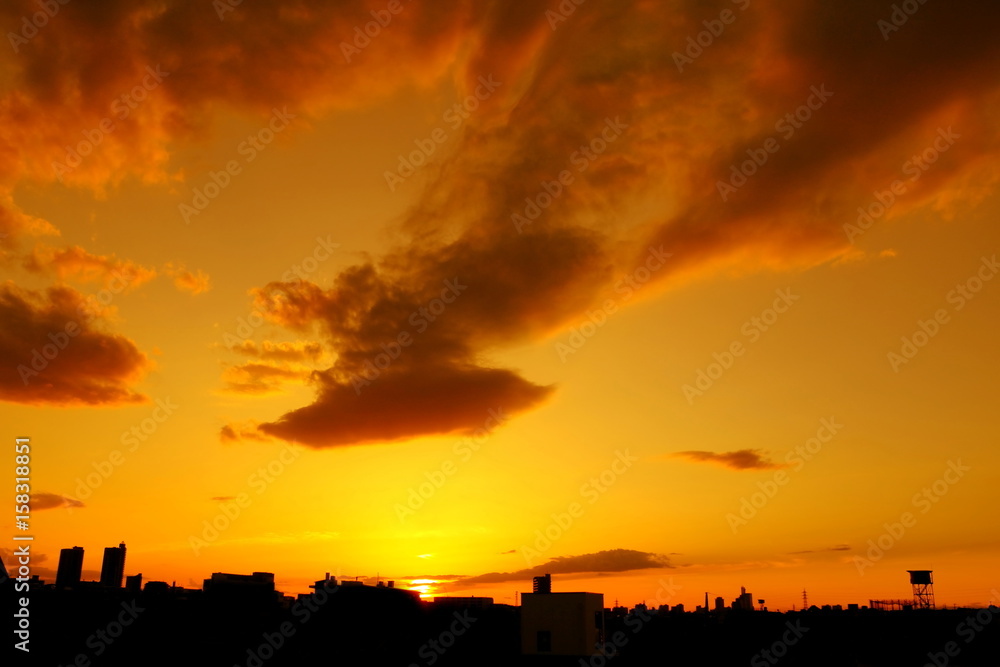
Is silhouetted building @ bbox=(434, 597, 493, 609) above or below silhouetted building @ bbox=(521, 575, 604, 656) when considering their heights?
above

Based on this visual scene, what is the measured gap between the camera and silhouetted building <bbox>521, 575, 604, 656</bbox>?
64875mm

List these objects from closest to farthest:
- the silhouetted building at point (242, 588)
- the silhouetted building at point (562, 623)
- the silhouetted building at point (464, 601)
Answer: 1. the silhouetted building at point (562, 623)
2. the silhouetted building at point (242, 588)
3. the silhouetted building at point (464, 601)

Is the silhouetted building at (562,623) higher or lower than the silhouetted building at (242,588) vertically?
lower

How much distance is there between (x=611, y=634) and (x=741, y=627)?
16.8 m

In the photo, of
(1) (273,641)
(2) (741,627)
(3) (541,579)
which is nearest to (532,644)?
(3) (541,579)

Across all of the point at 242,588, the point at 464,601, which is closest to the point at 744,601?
the point at 464,601

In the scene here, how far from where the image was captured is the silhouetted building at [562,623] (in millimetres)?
64875

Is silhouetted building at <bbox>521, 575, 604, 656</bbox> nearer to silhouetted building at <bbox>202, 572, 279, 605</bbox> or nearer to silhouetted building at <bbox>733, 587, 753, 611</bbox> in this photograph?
silhouetted building at <bbox>202, 572, 279, 605</bbox>

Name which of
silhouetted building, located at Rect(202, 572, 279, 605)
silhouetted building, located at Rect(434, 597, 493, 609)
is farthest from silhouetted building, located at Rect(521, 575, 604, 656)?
silhouetted building, located at Rect(434, 597, 493, 609)

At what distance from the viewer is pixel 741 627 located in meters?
84.1

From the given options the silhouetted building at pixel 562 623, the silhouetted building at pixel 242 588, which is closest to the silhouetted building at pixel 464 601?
the silhouetted building at pixel 242 588

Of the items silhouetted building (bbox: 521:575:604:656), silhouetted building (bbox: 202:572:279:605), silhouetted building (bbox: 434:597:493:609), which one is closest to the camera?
silhouetted building (bbox: 521:575:604:656)

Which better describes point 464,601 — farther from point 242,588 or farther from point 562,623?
point 562,623

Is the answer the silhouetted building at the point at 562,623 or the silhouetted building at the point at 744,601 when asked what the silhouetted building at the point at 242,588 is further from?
the silhouetted building at the point at 744,601
